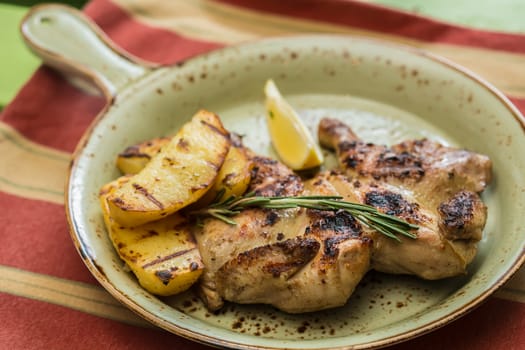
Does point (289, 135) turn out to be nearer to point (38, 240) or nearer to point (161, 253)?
point (161, 253)

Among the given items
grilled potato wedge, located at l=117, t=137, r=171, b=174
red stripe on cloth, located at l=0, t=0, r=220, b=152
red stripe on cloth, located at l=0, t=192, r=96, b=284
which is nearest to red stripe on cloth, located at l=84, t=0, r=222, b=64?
red stripe on cloth, located at l=0, t=0, r=220, b=152

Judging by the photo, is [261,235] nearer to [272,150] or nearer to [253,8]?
[272,150]

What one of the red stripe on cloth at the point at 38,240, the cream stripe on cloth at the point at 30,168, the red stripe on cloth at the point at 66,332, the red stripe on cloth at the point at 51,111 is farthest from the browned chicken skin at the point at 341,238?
the red stripe on cloth at the point at 51,111

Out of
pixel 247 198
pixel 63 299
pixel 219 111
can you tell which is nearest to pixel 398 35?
pixel 219 111

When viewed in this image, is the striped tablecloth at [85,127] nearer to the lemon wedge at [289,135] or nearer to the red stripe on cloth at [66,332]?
the red stripe on cloth at [66,332]

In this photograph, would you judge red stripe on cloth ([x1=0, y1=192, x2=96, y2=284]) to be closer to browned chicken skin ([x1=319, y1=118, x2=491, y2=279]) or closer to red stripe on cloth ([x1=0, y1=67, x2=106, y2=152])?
red stripe on cloth ([x1=0, y1=67, x2=106, y2=152])
